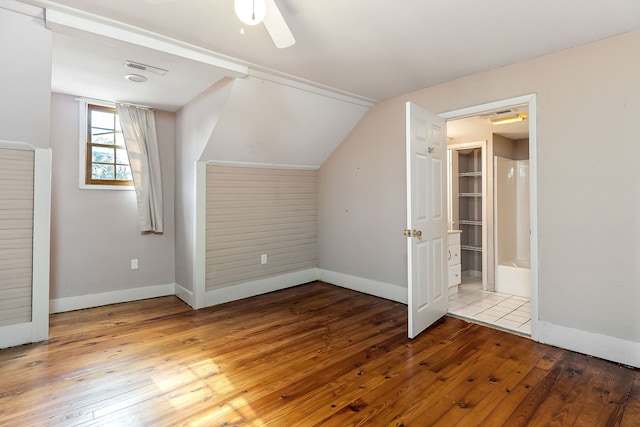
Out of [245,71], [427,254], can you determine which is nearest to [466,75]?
[427,254]

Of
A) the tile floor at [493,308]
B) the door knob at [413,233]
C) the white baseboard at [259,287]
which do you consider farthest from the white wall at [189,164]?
the tile floor at [493,308]

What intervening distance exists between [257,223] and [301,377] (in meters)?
2.37

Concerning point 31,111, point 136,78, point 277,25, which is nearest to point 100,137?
point 136,78

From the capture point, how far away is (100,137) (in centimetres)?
387

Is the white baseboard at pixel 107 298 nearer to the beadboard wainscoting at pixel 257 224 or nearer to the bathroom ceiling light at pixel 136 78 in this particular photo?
the beadboard wainscoting at pixel 257 224

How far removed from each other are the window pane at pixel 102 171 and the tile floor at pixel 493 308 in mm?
4192

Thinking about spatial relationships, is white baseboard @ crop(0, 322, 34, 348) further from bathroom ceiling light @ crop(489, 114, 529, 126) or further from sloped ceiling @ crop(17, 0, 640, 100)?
bathroom ceiling light @ crop(489, 114, 529, 126)

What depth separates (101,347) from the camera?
9.00ft

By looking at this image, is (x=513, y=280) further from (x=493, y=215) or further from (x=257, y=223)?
(x=257, y=223)

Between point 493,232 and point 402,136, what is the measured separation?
1964 mm

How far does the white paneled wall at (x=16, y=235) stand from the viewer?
268 centimetres

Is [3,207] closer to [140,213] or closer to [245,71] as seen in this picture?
[140,213]

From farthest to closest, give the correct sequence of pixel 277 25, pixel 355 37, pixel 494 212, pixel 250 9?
1. pixel 494 212
2. pixel 355 37
3. pixel 277 25
4. pixel 250 9

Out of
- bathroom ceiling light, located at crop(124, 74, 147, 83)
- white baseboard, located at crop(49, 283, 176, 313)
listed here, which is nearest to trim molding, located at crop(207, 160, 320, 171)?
bathroom ceiling light, located at crop(124, 74, 147, 83)
